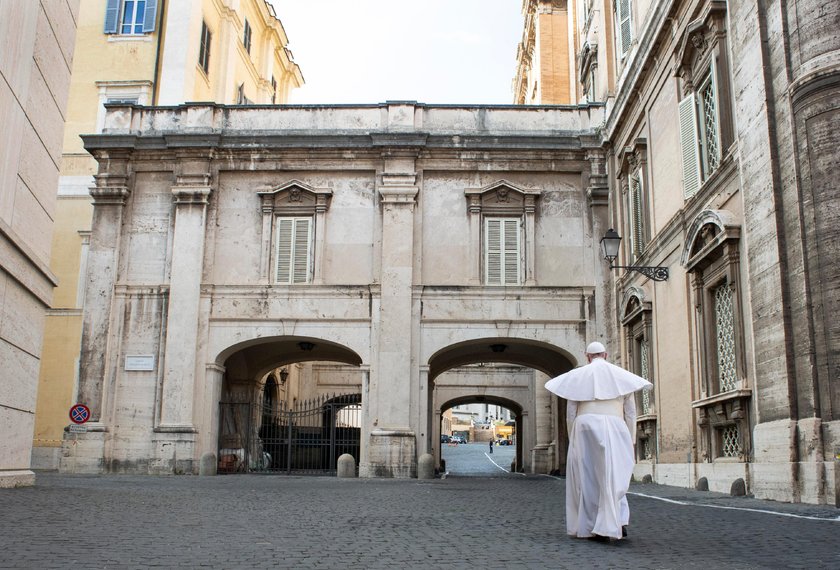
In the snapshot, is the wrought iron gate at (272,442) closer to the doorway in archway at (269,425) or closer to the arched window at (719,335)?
the doorway in archway at (269,425)

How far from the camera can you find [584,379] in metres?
7.46

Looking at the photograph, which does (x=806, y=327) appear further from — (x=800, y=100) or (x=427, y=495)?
(x=427, y=495)

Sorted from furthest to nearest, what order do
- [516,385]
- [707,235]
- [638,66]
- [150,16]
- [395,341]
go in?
1. [516,385]
2. [150,16]
3. [395,341]
4. [638,66]
5. [707,235]

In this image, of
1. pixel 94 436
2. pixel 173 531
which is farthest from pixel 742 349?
pixel 94 436

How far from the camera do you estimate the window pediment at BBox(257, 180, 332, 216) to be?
73.9ft

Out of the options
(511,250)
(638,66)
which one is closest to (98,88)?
(511,250)

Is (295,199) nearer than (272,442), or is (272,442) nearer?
(295,199)

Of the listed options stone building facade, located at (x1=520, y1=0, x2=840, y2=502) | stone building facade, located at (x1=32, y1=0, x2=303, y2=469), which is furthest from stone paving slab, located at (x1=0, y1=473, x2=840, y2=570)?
stone building facade, located at (x1=32, y1=0, x2=303, y2=469)

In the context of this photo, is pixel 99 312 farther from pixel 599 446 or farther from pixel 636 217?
pixel 599 446

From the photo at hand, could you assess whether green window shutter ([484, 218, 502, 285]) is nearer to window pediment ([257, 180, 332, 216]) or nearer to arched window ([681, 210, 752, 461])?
window pediment ([257, 180, 332, 216])

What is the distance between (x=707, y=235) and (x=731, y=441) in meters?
3.11

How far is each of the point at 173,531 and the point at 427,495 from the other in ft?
21.4

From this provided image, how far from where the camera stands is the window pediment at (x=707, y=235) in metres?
12.7

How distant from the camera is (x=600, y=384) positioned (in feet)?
24.1
